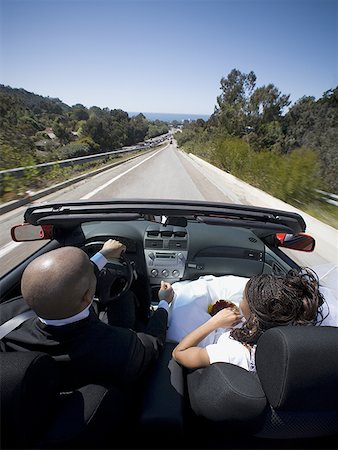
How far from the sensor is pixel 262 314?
1328 mm

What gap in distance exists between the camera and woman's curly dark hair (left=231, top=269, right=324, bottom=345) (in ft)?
4.31

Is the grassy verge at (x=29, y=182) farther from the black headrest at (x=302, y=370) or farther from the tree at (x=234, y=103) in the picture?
the tree at (x=234, y=103)

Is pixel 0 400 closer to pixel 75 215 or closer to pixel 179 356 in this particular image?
pixel 179 356

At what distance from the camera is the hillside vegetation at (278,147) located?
920 centimetres

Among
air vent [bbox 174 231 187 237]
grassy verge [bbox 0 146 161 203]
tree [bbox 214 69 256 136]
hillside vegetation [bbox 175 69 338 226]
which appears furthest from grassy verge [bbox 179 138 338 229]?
tree [bbox 214 69 256 136]

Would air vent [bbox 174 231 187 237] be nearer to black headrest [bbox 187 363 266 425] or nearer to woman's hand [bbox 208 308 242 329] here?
woman's hand [bbox 208 308 242 329]

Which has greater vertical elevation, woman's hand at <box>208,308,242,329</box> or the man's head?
the man's head

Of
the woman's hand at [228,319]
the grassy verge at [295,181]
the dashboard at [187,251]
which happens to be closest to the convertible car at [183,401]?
the woman's hand at [228,319]

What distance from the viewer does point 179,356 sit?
5.02 feet

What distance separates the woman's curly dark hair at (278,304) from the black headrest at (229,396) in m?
0.23

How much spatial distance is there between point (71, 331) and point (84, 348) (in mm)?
90

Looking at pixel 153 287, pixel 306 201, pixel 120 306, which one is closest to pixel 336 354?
pixel 120 306

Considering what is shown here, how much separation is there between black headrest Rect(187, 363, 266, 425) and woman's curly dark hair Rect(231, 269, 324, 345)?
8.9 inches

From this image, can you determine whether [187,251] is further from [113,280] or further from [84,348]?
[84,348]
